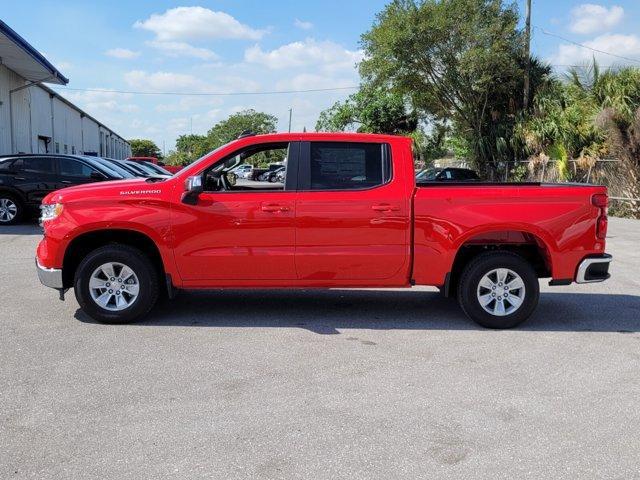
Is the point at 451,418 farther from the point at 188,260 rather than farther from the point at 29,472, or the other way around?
the point at 188,260

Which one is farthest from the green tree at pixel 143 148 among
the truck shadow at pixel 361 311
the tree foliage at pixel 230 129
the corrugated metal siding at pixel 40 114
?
the truck shadow at pixel 361 311

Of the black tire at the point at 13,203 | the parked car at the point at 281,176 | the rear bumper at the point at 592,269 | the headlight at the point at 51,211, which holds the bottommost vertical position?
the rear bumper at the point at 592,269

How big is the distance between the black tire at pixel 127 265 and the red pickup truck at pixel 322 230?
11mm

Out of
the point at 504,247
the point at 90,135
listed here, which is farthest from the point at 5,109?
the point at 90,135

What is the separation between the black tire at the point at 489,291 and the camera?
6.30 metres

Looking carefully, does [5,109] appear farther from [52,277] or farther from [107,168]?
[52,277]

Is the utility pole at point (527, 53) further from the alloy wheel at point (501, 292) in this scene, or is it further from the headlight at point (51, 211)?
the headlight at point (51, 211)

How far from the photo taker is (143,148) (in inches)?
5482

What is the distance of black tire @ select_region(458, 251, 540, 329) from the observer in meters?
6.30

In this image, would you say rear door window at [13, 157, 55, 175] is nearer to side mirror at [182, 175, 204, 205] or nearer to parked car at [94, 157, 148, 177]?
parked car at [94, 157, 148, 177]

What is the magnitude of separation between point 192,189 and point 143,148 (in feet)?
459

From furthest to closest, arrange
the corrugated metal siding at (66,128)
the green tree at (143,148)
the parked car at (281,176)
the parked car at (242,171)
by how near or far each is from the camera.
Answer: the green tree at (143,148) → the corrugated metal siding at (66,128) → the parked car at (242,171) → the parked car at (281,176)

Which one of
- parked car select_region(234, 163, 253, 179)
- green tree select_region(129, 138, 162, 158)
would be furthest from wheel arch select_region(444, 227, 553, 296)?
green tree select_region(129, 138, 162, 158)

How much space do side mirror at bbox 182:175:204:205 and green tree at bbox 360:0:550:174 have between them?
22440 mm
